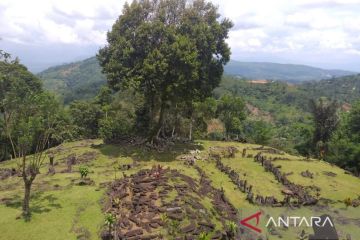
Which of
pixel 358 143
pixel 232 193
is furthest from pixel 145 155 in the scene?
pixel 358 143

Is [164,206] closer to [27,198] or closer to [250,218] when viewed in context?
[250,218]

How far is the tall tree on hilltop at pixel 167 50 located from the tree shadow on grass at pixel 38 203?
50.9 feet

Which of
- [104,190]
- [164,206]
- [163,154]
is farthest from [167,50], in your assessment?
[164,206]

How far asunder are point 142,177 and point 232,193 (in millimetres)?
7975

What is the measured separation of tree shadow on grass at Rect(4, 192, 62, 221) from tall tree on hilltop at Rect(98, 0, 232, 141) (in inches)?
610

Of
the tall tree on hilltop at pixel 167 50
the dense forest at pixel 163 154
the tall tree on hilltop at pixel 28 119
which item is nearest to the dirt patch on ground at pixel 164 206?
the dense forest at pixel 163 154

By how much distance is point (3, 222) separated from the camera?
83.2ft

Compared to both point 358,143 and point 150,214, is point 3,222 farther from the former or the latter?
point 358,143

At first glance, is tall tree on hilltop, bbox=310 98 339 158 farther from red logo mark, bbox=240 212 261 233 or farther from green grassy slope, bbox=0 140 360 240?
red logo mark, bbox=240 212 261 233

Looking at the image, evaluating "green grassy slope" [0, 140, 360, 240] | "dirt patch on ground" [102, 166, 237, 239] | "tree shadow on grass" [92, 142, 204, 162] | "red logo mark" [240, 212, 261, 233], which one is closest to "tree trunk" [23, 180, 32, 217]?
"green grassy slope" [0, 140, 360, 240]

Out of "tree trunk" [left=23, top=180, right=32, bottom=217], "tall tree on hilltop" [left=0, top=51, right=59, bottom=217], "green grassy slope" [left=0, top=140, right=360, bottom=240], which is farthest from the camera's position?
"tree trunk" [left=23, top=180, right=32, bottom=217]

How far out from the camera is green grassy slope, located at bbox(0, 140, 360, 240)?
25.5m

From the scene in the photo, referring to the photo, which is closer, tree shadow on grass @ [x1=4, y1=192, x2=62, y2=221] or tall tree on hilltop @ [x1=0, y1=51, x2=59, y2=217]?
tall tree on hilltop @ [x1=0, y1=51, x2=59, y2=217]

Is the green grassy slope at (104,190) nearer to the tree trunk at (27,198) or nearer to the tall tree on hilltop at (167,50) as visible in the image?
the tree trunk at (27,198)
